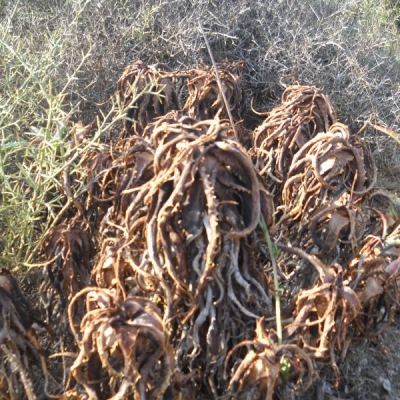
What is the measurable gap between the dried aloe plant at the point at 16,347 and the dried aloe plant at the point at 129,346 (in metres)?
0.27

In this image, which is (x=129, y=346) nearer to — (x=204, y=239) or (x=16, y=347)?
(x=204, y=239)

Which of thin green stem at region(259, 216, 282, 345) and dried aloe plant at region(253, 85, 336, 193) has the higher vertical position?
thin green stem at region(259, 216, 282, 345)

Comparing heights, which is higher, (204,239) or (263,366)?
(204,239)

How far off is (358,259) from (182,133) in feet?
2.21

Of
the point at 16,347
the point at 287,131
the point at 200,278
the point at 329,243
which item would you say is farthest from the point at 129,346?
the point at 287,131

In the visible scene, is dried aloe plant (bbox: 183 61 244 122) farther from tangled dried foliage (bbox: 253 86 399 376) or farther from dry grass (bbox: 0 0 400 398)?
tangled dried foliage (bbox: 253 86 399 376)

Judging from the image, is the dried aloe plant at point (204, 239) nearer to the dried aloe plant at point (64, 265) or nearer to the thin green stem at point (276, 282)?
the thin green stem at point (276, 282)

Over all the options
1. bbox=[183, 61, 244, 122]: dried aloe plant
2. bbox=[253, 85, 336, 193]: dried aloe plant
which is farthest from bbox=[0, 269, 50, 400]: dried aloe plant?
bbox=[183, 61, 244, 122]: dried aloe plant

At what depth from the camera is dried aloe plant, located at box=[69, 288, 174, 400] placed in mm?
1367

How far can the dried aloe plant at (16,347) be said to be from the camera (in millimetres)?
1657

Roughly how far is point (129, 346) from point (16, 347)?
1.51 ft

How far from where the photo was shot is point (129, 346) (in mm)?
1362

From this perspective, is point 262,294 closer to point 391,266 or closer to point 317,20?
point 391,266

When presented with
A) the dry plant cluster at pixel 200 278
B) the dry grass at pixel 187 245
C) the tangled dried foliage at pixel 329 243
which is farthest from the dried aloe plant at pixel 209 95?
the dry plant cluster at pixel 200 278
